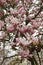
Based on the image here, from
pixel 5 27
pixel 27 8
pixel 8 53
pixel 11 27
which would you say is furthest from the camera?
pixel 27 8

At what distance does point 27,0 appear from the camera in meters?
3.14

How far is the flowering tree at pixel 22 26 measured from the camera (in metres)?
2.46

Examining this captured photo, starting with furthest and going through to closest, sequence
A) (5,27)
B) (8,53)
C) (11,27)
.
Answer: (8,53) → (5,27) → (11,27)

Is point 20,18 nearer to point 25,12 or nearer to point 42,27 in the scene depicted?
point 25,12

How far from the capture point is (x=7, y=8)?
2879 millimetres

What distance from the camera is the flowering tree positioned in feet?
8.08

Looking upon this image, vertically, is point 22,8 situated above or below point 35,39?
above

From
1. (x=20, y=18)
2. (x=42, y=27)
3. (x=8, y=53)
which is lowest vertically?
(x=8, y=53)

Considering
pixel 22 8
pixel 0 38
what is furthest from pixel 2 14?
pixel 0 38

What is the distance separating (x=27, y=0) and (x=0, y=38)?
0.91 metres

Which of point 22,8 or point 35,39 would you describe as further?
point 22,8

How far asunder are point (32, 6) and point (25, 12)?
439 mm

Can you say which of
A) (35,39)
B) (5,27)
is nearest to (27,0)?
(5,27)

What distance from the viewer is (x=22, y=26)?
254 centimetres
